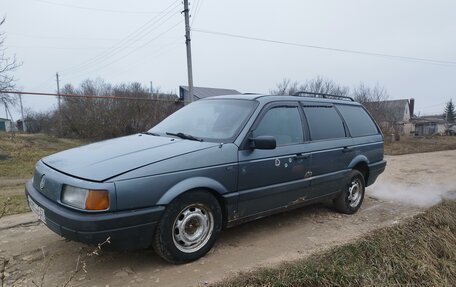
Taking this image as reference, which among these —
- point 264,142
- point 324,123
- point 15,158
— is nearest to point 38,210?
point 264,142

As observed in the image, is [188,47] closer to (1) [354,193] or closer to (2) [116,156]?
(1) [354,193]

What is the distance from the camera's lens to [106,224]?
9.75ft

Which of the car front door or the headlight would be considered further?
the car front door

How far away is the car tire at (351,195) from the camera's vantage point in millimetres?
5445

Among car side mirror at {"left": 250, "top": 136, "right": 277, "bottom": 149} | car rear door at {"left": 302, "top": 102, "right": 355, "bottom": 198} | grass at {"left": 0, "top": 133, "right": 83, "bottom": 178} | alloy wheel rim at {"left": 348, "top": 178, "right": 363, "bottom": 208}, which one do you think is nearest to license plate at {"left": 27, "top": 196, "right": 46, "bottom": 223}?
car side mirror at {"left": 250, "top": 136, "right": 277, "bottom": 149}

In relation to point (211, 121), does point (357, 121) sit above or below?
below

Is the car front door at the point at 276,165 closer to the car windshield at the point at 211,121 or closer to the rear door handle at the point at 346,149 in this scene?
the car windshield at the point at 211,121

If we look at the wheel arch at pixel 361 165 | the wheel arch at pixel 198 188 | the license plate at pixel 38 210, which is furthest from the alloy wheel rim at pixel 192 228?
the wheel arch at pixel 361 165

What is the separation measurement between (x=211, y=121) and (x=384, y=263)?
247 centimetres

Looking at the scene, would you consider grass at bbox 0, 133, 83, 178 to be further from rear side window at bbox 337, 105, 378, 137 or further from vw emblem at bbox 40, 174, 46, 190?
rear side window at bbox 337, 105, 378, 137

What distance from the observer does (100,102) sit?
23.5m

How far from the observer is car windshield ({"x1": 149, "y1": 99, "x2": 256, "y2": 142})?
4.02 meters

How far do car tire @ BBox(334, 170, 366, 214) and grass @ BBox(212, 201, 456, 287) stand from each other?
2.65 ft

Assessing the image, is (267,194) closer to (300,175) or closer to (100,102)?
(300,175)
